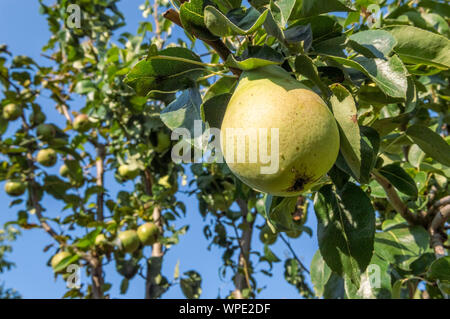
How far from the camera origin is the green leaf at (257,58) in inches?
29.9

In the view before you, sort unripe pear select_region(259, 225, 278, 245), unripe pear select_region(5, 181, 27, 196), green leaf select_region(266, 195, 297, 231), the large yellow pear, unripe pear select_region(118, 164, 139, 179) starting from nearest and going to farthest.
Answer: the large yellow pear < green leaf select_region(266, 195, 297, 231) < unripe pear select_region(259, 225, 278, 245) < unripe pear select_region(118, 164, 139, 179) < unripe pear select_region(5, 181, 27, 196)

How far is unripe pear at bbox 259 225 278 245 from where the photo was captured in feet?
8.78

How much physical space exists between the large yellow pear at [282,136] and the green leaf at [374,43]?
16cm

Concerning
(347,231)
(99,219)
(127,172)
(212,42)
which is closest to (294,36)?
(212,42)

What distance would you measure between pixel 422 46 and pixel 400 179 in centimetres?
41

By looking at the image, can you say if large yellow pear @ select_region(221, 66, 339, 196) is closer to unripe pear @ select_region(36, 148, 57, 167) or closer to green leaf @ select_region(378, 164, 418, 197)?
green leaf @ select_region(378, 164, 418, 197)

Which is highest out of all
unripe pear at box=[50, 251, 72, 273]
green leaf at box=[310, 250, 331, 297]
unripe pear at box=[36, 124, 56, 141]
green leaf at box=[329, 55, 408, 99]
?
unripe pear at box=[36, 124, 56, 141]

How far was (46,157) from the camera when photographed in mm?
3062

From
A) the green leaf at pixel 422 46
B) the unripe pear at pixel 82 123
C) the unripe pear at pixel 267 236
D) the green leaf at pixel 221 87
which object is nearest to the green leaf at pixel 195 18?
the green leaf at pixel 221 87

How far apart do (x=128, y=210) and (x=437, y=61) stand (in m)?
2.31

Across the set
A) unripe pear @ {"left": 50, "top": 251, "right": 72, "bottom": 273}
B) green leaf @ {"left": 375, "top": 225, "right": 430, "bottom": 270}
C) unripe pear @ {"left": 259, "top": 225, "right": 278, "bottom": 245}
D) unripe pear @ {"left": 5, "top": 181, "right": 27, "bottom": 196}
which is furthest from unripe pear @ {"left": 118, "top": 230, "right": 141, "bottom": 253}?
green leaf @ {"left": 375, "top": 225, "right": 430, "bottom": 270}

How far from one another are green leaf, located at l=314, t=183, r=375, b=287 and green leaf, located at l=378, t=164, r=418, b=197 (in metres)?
0.27
